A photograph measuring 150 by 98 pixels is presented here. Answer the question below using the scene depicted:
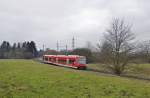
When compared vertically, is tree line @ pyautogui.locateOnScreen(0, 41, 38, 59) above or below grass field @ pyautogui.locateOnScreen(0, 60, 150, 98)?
above

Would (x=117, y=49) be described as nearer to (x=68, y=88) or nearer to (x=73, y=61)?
(x=73, y=61)

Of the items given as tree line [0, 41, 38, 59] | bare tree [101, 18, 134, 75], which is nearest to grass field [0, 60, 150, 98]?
bare tree [101, 18, 134, 75]

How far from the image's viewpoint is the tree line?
115500 mm

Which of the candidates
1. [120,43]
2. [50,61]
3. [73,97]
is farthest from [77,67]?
[73,97]

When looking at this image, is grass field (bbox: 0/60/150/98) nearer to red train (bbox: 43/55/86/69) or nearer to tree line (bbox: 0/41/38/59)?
red train (bbox: 43/55/86/69)

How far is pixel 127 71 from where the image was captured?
136 feet

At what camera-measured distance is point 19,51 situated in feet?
392

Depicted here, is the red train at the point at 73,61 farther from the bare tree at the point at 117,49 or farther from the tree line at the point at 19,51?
the tree line at the point at 19,51

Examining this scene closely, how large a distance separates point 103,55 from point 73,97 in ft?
102

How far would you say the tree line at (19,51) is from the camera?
116 meters

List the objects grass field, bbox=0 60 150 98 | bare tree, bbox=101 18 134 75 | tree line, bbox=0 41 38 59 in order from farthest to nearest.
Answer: tree line, bbox=0 41 38 59, bare tree, bbox=101 18 134 75, grass field, bbox=0 60 150 98

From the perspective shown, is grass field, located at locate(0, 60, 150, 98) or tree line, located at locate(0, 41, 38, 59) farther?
tree line, located at locate(0, 41, 38, 59)

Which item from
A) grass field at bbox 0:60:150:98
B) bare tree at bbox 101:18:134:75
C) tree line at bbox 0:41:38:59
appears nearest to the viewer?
grass field at bbox 0:60:150:98

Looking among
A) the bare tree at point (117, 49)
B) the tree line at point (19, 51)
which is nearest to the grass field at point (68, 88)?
the bare tree at point (117, 49)
